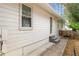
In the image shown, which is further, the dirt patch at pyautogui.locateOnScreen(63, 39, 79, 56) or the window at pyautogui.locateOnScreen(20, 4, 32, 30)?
the dirt patch at pyautogui.locateOnScreen(63, 39, 79, 56)

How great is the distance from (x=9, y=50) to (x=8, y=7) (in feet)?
2.77

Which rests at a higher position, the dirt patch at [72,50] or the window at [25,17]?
the window at [25,17]

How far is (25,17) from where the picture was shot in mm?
4648

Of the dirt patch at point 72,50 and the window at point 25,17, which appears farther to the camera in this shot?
the dirt patch at point 72,50

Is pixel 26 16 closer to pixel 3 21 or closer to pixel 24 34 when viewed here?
pixel 24 34

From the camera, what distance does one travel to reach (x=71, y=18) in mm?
6414

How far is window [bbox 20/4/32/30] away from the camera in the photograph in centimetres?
439

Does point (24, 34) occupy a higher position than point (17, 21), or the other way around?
point (17, 21)

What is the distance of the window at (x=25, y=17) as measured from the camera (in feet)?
14.4

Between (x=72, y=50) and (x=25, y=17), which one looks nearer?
(x=25, y=17)

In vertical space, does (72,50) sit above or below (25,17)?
below

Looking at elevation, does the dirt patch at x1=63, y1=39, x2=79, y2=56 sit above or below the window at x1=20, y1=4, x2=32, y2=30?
below

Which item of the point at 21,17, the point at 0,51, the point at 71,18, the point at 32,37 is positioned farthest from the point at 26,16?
the point at 71,18

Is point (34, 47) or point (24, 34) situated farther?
point (34, 47)
